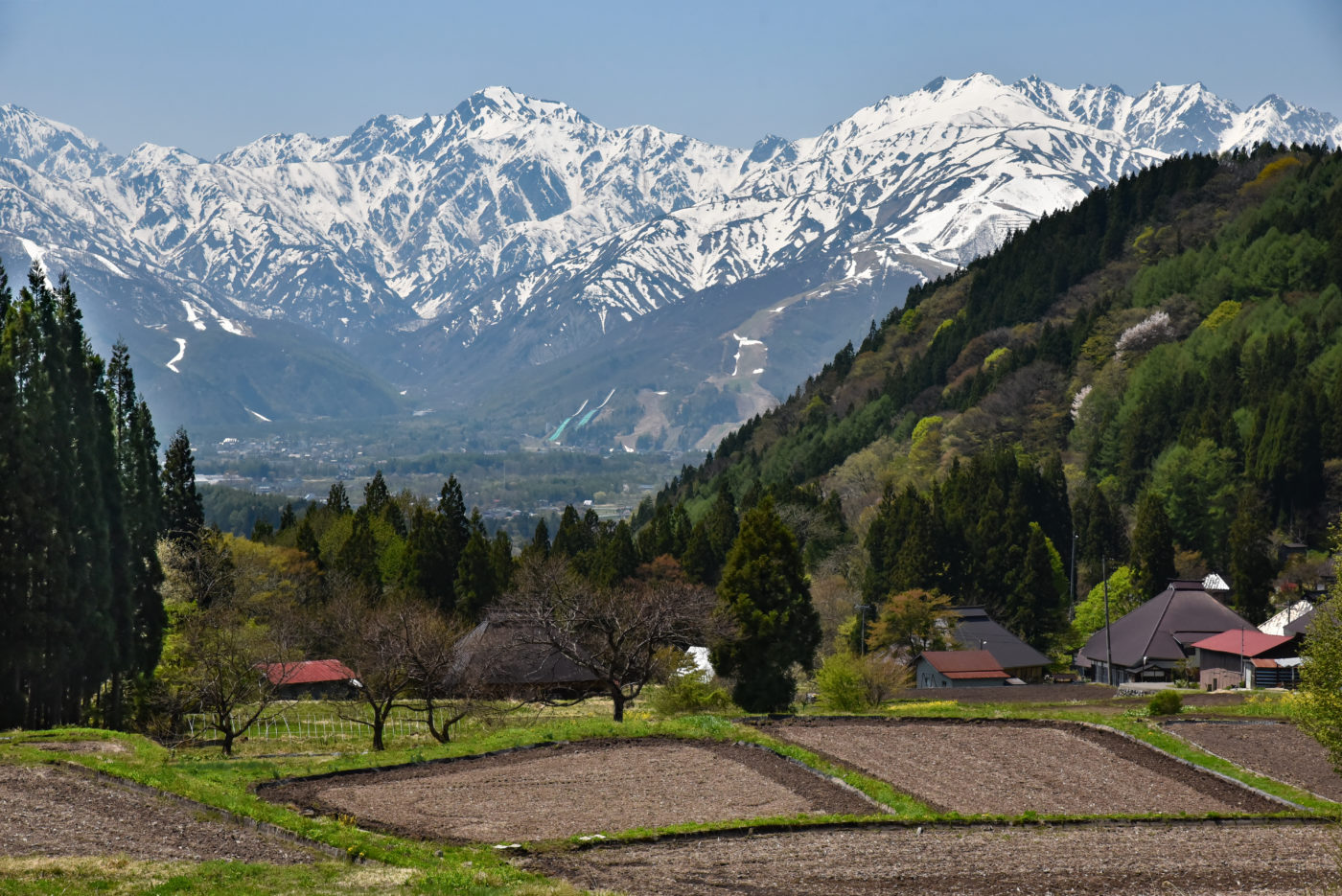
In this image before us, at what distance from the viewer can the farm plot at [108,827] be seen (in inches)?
828

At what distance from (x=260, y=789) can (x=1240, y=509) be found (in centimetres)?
7280

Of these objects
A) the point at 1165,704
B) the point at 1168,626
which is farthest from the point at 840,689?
the point at 1168,626

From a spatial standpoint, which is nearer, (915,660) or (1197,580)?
(915,660)

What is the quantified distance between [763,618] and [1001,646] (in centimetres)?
3182

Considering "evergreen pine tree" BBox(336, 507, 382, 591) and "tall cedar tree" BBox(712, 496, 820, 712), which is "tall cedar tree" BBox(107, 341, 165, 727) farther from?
"evergreen pine tree" BBox(336, 507, 382, 591)

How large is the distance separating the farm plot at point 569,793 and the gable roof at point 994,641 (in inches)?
1846

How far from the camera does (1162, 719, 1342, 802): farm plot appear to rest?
33250 millimetres

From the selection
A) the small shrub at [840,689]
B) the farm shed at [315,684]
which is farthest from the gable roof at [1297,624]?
the farm shed at [315,684]

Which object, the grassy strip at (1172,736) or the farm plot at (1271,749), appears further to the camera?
the farm plot at (1271,749)

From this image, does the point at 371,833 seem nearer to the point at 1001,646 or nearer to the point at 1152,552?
the point at 1001,646

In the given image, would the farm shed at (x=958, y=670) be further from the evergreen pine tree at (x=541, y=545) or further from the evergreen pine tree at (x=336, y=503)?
the evergreen pine tree at (x=336, y=503)

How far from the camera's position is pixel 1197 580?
3354 inches

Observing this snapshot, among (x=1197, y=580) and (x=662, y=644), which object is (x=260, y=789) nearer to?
(x=662, y=644)

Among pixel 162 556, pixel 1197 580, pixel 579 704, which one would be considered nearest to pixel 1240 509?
pixel 1197 580
